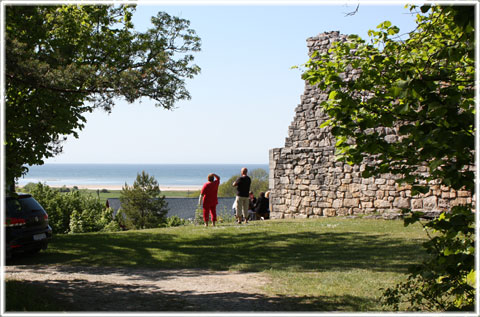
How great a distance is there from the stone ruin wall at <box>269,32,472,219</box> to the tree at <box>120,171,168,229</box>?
Result: 18.2 metres

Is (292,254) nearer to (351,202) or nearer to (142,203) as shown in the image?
(351,202)

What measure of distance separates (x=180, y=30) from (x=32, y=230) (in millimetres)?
7792

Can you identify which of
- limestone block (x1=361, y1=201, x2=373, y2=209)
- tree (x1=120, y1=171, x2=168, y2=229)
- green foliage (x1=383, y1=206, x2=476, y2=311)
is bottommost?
tree (x1=120, y1=171, x2=168, y2=229)

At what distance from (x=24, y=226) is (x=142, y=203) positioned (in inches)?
1168

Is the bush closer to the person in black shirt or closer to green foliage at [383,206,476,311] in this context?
the person in black shirt

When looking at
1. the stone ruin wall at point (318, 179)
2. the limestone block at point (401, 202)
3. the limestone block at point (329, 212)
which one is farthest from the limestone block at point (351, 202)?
the limestone block at point (401, 202)

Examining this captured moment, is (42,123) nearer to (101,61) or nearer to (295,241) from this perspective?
(101,61)

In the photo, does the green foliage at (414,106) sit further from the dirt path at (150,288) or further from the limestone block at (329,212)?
the limestone block at (329,212)

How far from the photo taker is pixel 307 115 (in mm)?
20734

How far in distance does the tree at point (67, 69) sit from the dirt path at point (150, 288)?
6.40 ft

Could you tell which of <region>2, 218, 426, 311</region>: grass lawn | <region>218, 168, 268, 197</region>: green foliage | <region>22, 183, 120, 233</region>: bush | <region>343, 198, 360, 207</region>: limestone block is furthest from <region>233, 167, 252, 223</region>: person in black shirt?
<region>218, 168, 268, 197</region>: green foliage

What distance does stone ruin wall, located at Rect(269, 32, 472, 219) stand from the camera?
1839 cm

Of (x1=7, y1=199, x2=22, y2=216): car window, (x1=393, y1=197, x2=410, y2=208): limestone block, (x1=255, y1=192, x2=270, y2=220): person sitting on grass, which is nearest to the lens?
(x1=7, y1=199, x2=22, y2=216): car window

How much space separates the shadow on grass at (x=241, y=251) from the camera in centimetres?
1034
